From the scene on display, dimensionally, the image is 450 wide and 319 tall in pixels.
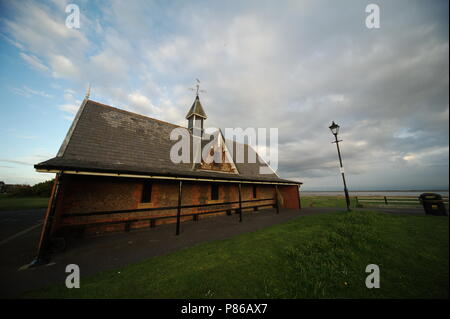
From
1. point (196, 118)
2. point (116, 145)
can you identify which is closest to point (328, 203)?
point (196, 118)

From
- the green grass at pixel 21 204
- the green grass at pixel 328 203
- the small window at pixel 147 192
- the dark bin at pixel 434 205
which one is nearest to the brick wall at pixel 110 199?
the small window at pixel 147 192

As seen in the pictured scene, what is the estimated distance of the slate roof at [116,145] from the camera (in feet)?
22.5

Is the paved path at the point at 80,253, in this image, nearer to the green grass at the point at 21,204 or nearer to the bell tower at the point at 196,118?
the bell tower at the point at 196,118

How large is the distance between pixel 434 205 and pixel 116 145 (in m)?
19.6

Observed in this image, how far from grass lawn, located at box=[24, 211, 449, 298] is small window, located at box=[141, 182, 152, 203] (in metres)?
5.26

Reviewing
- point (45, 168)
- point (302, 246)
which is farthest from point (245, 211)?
point (45, 168)

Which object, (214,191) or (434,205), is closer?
(434,205)

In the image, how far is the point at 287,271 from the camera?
3.62 metres

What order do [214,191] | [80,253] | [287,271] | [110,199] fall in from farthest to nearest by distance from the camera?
[214,191] < [110,199] < [80,253] < [287,271]

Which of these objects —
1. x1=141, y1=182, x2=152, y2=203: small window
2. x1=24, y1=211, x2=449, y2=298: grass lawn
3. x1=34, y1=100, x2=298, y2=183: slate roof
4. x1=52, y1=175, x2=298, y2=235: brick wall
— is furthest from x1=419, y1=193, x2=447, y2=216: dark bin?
x1=141, y1=182, x2=152, y2=203: small window

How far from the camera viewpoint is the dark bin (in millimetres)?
8923

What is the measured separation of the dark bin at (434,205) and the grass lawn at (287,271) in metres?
6.02

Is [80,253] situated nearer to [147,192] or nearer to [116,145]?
[147,192]
